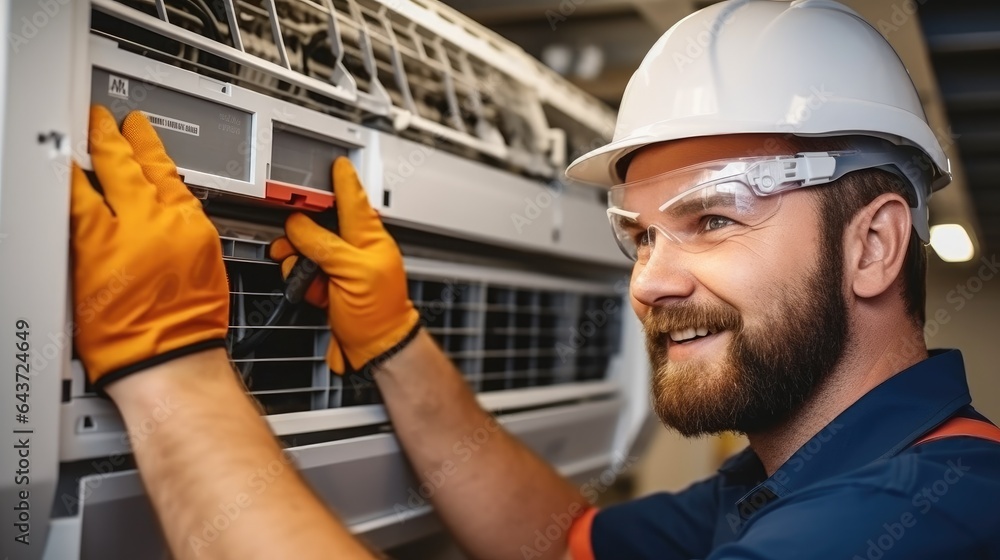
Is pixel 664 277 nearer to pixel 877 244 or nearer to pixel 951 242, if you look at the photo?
pixel 877 244

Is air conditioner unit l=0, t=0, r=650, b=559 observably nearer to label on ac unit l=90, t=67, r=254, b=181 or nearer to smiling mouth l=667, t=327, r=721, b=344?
label on ac unit l=90, t=67, r=254, b=181

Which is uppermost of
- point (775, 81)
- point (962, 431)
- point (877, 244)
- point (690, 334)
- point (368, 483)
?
point (775, 81)

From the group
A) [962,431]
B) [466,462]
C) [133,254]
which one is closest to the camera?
[133,254]

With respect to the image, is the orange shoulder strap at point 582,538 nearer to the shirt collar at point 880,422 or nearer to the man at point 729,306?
the man at point 729,306

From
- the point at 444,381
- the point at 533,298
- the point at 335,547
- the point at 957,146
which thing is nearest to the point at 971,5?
the point at 957,146

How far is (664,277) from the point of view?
1147 millimetres

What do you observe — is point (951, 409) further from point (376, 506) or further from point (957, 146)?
point (957, 146)

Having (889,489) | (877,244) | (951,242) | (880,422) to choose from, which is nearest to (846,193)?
(877,244)

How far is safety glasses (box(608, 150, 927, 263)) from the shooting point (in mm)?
1105

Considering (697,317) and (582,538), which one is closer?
(697,317)

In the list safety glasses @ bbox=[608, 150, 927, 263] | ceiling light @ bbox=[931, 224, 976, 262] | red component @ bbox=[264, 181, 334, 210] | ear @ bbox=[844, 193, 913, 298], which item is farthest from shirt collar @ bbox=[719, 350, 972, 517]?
ceiling light @ bbox=[931, 224, 976, 262]

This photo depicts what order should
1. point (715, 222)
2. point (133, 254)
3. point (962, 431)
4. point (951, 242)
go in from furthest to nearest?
point (951, 242), point (715, 222), point (962, 431), point (133, 254)

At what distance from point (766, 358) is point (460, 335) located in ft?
1.85

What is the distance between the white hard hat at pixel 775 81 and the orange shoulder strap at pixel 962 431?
1.11ft
